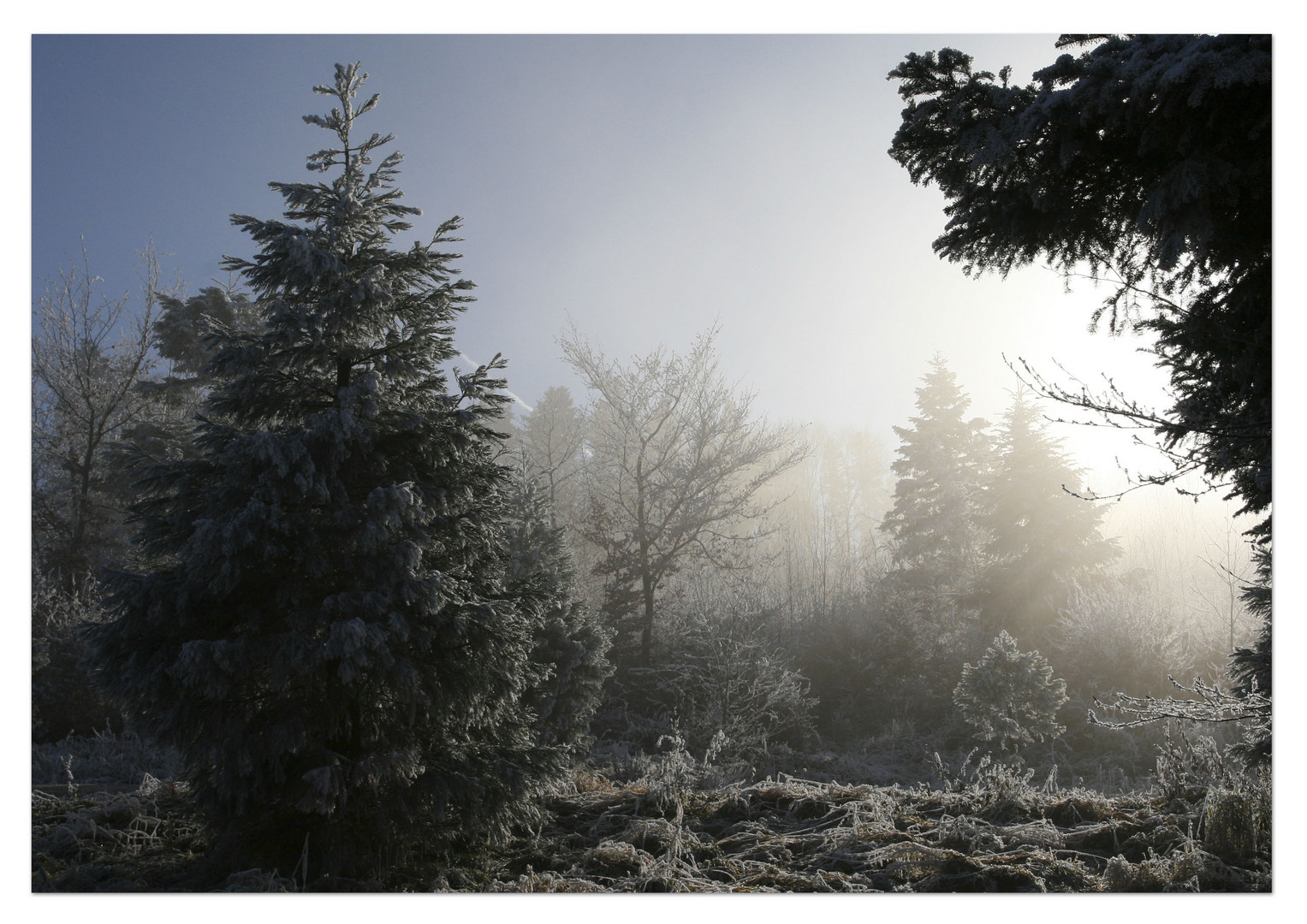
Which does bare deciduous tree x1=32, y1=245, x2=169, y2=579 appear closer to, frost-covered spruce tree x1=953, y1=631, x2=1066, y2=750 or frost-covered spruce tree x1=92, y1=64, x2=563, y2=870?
frost-covered spruce tree x1=92, y1=64, x2=563, y2=870

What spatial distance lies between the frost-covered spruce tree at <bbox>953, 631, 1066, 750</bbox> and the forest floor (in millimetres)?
5780

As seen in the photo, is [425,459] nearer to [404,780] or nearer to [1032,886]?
[404,780]

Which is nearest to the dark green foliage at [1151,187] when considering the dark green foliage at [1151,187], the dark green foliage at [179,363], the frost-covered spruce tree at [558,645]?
the dark green foliage at [1151,187]

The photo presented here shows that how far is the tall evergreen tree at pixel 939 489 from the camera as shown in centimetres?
1822

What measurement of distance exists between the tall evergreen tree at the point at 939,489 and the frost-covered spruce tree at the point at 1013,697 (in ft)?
23.5

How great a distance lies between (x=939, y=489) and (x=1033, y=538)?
306cm

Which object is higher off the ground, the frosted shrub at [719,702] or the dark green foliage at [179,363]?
the dark green foliage at [179,363]

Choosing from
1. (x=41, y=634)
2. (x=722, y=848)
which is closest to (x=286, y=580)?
(x=722, y=848)

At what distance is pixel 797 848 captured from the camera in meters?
4.54

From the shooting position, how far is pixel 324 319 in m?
4.32

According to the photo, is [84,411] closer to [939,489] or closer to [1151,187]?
[1151,187]

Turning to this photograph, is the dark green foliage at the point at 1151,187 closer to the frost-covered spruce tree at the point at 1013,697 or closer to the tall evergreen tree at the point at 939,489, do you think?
the frost-covered spruce tree at the point at 1013,697

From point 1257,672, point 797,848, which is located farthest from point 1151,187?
point 797,848

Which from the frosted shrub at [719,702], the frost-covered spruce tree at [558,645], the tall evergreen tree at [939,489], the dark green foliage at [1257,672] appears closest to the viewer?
the dark green foliage at [1257,672]
